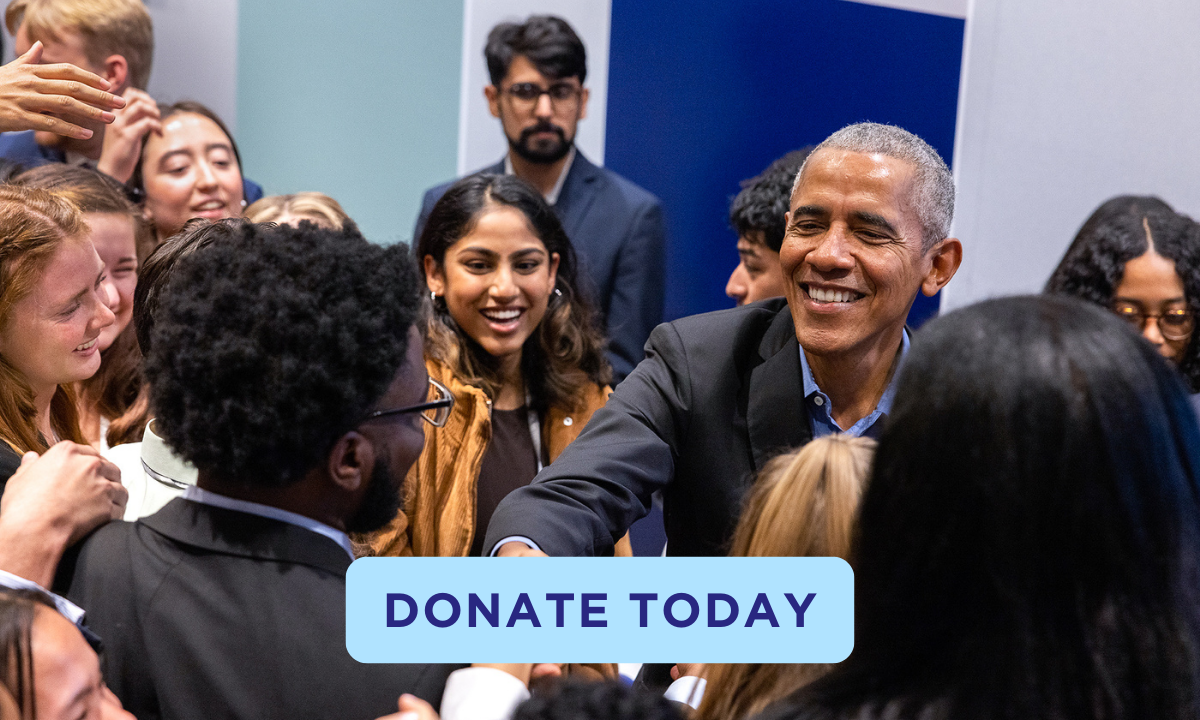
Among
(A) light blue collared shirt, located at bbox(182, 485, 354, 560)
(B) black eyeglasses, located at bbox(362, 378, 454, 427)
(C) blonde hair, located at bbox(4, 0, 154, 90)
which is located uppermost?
(C) blonde hair, located at bbox(4, 0, 154, 90)

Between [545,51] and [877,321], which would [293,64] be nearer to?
[545,51]

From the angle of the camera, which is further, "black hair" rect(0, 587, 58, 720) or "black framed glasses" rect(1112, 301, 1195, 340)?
"black framed glasses" rect(1112, 301, 1195, 340)

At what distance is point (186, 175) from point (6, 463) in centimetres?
197

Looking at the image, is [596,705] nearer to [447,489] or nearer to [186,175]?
[447,489]

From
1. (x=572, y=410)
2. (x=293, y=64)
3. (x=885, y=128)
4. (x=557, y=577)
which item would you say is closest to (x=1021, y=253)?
(x=572, y=410)

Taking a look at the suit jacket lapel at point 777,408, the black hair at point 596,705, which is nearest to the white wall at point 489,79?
the suit jacket lapel at point 777,408

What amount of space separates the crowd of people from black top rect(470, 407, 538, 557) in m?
0.63

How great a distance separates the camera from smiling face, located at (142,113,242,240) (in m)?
3.23

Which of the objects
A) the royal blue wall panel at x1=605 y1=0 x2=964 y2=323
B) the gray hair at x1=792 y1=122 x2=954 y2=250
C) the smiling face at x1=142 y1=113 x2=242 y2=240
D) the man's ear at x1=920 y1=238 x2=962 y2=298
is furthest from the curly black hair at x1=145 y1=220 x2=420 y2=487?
the royal blue wall panel at x1=605 y1=0 x2=964 y2=323

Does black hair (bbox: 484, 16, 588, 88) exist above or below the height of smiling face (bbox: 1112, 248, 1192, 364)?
above

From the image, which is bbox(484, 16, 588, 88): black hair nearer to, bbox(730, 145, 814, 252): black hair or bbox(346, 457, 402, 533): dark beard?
bbox(730, 145, 814, 252): black hair

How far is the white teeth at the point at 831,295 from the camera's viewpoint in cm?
187

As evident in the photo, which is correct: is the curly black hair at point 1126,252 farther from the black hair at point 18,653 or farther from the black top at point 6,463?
the black hair at point 18,653

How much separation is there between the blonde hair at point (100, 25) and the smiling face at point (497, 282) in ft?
4.34
